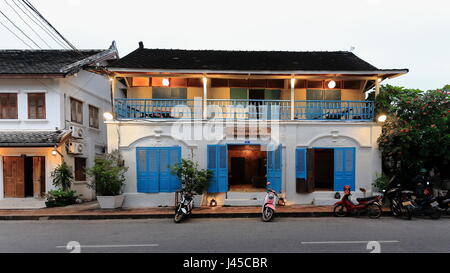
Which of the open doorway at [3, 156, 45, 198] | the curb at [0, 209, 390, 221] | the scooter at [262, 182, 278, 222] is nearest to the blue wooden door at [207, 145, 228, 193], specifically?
the curb at [0, 209, 390, 221]

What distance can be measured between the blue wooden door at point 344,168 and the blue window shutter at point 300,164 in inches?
57.6

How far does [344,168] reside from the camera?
34.1ft

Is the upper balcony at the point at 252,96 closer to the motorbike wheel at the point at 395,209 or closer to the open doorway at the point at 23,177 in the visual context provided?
the motorbike wheel at the point at 395,209

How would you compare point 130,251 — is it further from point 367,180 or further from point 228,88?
point 367,180

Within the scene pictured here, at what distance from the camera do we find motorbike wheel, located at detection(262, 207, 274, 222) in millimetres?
7946

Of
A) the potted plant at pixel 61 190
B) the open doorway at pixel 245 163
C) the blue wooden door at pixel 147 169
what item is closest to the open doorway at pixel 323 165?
the open doorway at pixel 245 163

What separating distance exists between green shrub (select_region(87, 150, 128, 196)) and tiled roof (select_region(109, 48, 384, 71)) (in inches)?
149

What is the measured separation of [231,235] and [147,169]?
5312 millimetres

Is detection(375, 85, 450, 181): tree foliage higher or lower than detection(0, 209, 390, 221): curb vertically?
higher

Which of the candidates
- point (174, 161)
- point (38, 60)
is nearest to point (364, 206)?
point (174, 161)

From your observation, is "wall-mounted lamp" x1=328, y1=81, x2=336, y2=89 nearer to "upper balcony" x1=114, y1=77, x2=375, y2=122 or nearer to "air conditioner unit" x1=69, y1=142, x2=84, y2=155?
"upper balcony" x1=114, y1=77, x2=375, y2=122

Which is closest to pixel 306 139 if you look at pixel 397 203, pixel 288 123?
pixel 288 123

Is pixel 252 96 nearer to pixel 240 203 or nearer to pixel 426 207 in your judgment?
pixel 240 203
